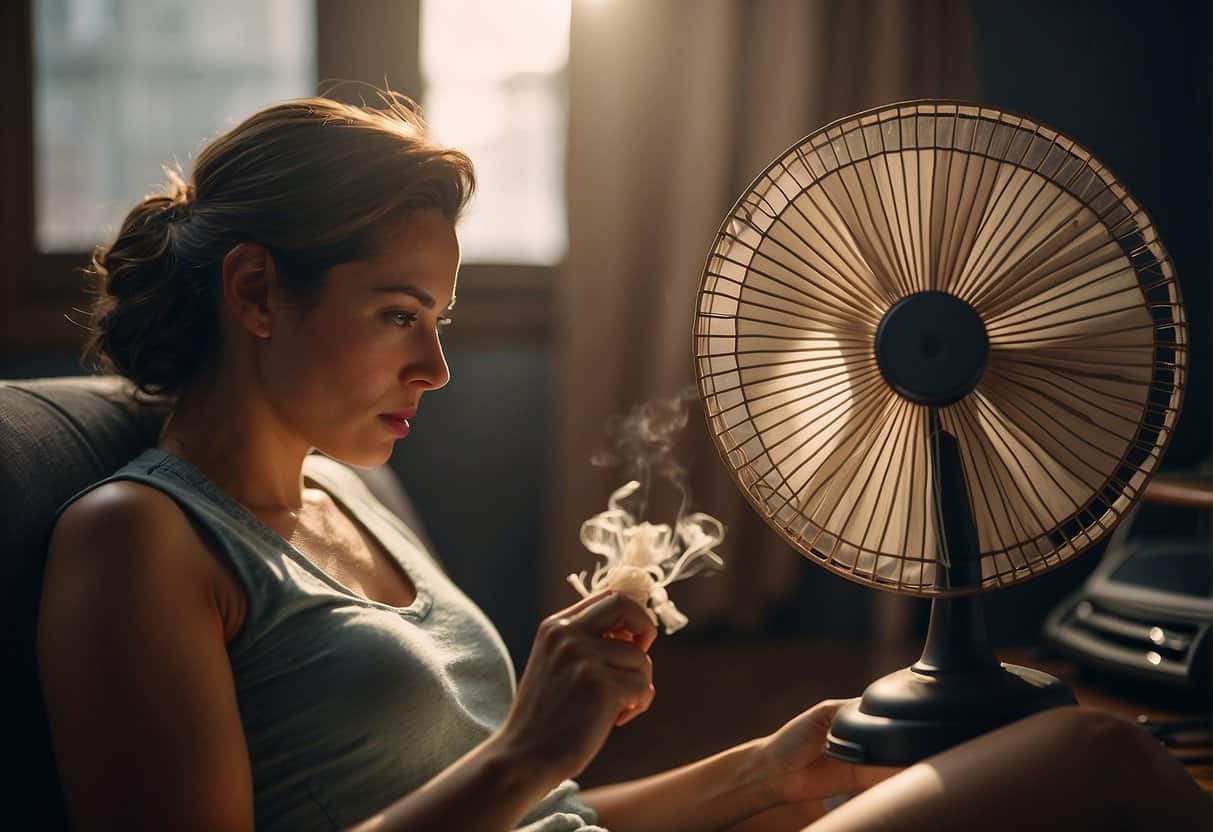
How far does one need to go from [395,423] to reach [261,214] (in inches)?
9.4

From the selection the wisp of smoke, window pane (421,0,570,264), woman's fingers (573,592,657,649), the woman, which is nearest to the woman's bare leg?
the woman

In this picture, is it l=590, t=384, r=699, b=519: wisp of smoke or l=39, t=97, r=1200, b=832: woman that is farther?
l=590, t=384, r=699, b=519: wisp of smoke

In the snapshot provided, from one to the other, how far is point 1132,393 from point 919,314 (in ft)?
0.59

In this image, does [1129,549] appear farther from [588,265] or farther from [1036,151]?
[588,265]

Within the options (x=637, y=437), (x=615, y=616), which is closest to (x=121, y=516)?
(x=615, y=616)

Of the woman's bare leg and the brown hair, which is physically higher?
the brown hair

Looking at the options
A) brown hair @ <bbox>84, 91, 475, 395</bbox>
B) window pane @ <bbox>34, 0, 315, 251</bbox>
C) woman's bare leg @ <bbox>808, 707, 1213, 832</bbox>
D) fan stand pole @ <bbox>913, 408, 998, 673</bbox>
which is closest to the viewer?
woman's bare leg @ <bbox>808, 707, 1213, 832</bbox>

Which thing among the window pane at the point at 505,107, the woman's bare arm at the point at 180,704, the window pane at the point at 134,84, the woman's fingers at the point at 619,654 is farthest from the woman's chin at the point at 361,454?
the window pane at the point at 134,84

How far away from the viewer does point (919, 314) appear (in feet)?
2.96

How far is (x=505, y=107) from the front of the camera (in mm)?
2732

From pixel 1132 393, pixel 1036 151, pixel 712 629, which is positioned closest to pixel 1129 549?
pixel 1132 393

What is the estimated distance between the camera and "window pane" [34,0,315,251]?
2.68 meters

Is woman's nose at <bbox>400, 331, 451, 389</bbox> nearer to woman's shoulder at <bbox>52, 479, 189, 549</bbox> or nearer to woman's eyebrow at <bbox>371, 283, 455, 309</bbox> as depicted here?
woman's eyebrow at <bbox>371, 283, 455, 309</bbox>

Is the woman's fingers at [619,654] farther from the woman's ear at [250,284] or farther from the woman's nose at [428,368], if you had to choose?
the woman's ear at [250,284]
